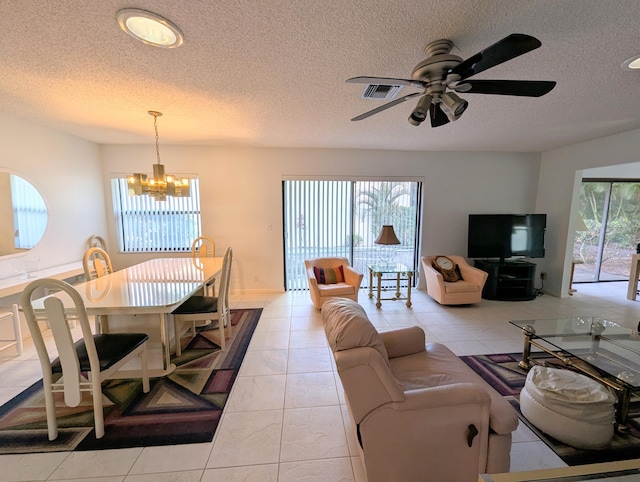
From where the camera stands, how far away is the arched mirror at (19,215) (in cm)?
290

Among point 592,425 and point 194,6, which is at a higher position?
point 194,6

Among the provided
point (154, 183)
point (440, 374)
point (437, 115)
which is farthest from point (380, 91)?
point (154, 183)

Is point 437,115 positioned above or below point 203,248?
above

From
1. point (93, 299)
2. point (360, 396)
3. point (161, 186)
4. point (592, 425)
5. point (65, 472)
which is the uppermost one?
point (161, 186)

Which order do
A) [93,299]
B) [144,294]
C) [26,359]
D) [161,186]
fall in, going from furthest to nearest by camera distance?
[161,186]
[26,359]
[144,294]
[93,299]

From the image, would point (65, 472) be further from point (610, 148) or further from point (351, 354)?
point (610, 148)

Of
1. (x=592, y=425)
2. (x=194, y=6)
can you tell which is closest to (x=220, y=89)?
(x=194, y=6)

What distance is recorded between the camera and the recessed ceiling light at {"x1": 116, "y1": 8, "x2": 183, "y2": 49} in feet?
4.48

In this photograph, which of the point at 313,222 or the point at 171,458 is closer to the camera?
the point at 171,458

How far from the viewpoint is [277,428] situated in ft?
5.86

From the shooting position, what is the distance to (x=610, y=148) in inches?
144

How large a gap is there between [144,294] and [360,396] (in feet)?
6.33

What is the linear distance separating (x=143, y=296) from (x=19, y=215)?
2.33m

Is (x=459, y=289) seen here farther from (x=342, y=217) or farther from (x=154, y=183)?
(x=154, y=183)
